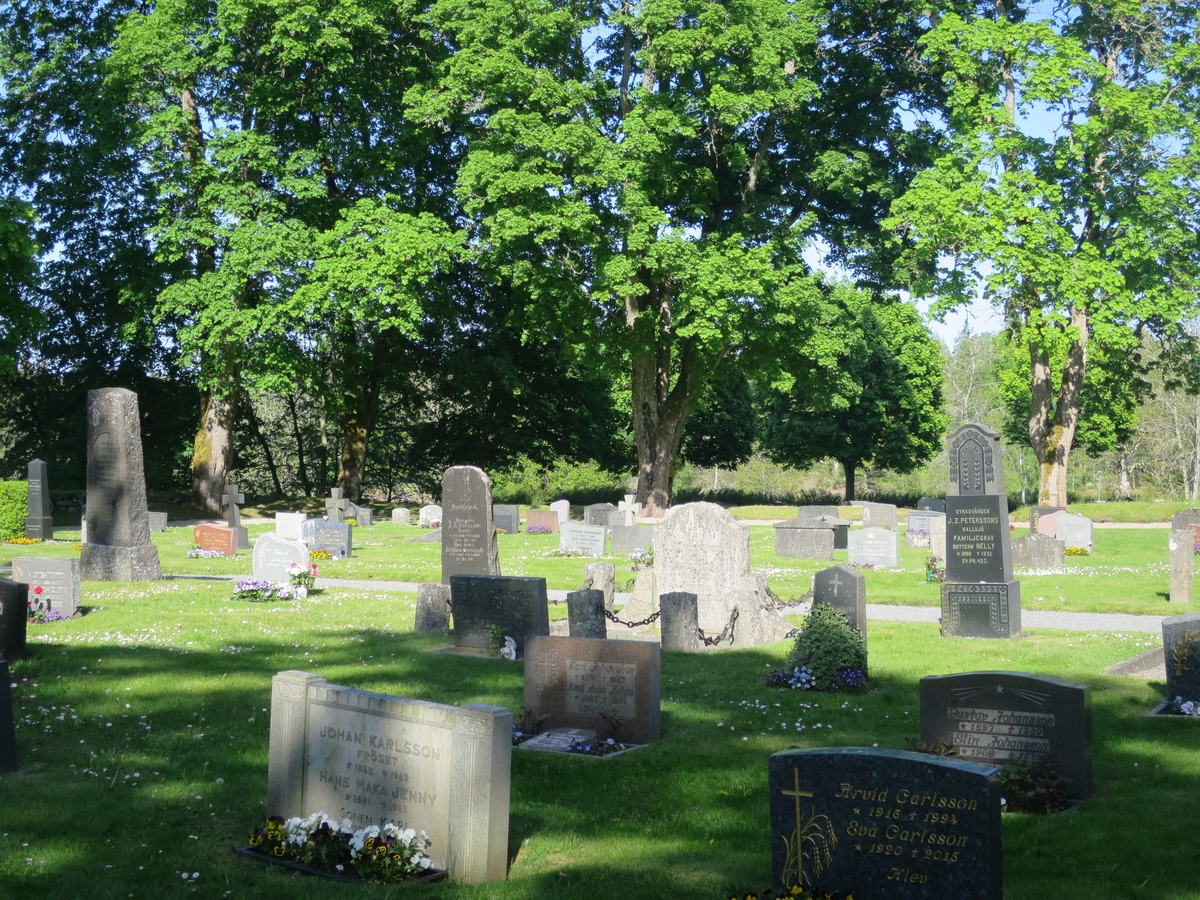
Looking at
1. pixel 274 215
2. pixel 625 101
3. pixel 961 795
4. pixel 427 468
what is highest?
pixel 625 101

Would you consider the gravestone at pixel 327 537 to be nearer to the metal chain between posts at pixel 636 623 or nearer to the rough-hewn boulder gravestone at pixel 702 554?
the rough-hewn boulder gravestone at pixel 702 554

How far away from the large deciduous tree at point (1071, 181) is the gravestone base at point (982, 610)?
70.1 ft

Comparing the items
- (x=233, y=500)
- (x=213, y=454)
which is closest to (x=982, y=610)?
(x=233, y=500)

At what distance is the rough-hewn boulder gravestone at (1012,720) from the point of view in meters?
7.57

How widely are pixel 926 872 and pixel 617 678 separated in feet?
14.2

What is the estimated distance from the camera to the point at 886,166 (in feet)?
125

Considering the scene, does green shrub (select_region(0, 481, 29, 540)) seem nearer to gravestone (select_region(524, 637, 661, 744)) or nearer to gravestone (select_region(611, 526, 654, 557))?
gravestone (select_region(611, 526, 654, 557))

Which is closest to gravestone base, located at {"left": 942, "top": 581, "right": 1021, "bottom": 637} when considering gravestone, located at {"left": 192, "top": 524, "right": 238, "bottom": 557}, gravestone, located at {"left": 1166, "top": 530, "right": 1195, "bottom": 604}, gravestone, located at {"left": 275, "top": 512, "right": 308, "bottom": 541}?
gravestone, located at {"left": 1166, "top": 530, "right": 1195, "bottom": 604}

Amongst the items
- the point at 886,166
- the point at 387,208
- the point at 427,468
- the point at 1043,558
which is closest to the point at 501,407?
the point at 427,468

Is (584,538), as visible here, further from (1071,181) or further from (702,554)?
(1071,181)

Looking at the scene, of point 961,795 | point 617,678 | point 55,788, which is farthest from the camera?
point 617,678

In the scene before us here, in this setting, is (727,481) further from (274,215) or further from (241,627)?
(241,627)

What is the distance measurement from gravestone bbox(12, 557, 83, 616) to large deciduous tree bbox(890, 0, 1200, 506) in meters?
26.8

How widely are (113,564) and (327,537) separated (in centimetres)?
671
